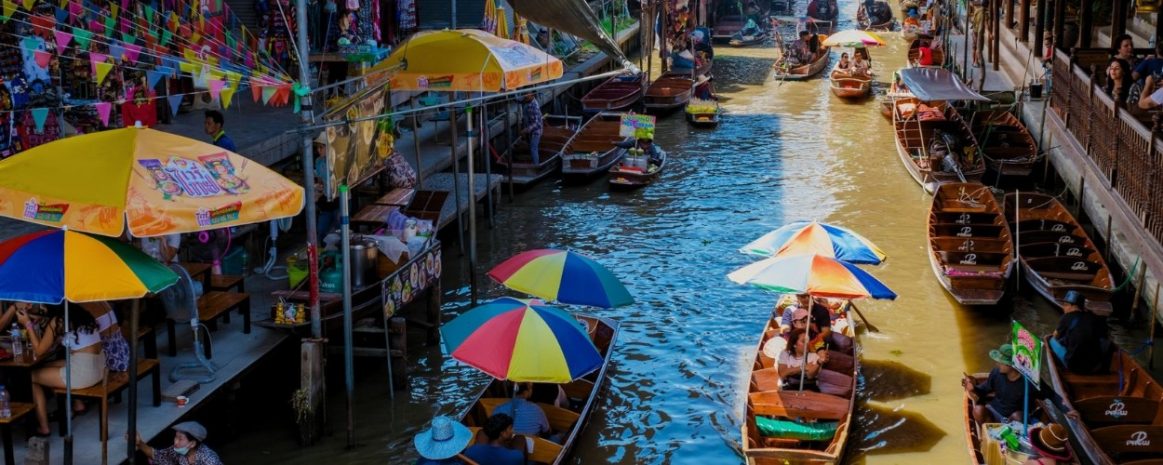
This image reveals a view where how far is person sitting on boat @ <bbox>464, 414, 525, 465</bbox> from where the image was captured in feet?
36.4

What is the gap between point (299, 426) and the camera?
13422 mm

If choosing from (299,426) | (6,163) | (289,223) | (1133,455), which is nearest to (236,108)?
(289,223)

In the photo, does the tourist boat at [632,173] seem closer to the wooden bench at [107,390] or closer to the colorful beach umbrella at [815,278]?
the colorful beach umbrella at [815,278]

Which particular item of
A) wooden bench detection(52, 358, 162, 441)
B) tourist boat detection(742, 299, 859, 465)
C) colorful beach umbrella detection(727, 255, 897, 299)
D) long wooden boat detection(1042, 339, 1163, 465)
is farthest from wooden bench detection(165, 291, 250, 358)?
long wooden boat detection(1042, 339, 1163, 465)

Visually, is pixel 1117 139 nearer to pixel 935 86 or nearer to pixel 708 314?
pixel 708 314

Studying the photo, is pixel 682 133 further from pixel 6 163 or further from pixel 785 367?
pixel 6 163

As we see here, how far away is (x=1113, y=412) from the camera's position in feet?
41.7

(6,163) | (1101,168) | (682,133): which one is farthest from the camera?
(682,133)

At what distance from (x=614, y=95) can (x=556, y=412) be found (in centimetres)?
2144

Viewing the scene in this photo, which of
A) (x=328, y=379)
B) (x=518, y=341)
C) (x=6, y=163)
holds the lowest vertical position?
(x=328, y=379)

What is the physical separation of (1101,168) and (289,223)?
1158 cm

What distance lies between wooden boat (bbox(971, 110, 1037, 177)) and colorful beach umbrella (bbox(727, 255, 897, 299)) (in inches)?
493

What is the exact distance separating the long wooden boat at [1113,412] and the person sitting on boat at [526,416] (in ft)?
16.8

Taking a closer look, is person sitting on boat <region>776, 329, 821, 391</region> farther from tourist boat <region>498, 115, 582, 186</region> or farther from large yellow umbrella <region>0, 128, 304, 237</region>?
tourist boat <region>498, 115, 582, 186</region>
